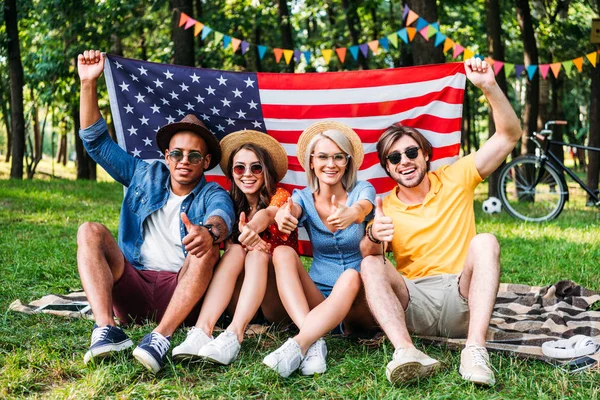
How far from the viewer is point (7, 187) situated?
389 inches

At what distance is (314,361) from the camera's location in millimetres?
2955

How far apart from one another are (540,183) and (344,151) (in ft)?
19.3

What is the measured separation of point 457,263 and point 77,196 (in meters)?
7.79

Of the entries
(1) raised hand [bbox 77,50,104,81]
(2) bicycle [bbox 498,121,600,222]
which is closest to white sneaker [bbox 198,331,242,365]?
(1) raised hand [bbox 77,50,104,81]

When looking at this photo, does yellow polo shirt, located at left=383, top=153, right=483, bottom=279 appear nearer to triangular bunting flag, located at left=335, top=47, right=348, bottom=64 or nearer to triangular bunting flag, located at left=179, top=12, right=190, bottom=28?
triangular bunting flag, located at left=335, top=47, right=348, bottom=64

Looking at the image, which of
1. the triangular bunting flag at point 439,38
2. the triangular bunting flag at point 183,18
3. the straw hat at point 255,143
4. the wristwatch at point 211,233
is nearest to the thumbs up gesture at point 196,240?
the wristwatch at point 211,233

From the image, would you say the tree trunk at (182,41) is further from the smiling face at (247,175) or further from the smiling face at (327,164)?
the smiling face at (327,164)

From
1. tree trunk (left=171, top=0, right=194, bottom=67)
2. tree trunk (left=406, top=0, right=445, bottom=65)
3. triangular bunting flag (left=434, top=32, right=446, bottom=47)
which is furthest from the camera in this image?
tree trunk (left=171, top=0, right=194, bottom=67)

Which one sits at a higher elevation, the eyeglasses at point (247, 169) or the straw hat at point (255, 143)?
the straw hat at point (255, 143)

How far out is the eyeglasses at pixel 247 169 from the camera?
3699mm

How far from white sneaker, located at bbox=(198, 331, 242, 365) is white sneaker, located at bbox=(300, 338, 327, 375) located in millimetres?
348

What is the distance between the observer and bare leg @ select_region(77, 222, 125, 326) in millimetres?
3143

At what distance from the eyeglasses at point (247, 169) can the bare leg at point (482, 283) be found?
1.34 meters

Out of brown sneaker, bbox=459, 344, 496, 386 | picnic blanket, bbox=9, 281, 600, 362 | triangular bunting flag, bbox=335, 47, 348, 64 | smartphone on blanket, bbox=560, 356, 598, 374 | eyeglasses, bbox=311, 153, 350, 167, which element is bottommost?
picnic blanket, bbox=9, 281, 600, 362
